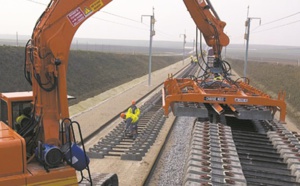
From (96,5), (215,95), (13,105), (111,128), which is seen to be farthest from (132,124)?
(96,5)

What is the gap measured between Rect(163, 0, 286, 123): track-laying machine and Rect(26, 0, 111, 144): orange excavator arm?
183 inches

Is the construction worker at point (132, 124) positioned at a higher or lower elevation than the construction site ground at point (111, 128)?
higher

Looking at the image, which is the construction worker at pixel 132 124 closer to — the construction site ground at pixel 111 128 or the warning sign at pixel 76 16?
the construction site ground at pixel 111 128

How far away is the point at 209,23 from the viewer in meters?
11.8

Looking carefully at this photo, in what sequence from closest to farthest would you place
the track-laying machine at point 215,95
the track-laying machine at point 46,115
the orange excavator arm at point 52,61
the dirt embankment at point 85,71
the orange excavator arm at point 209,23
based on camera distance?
the track-laying machine at point 46,115
the orange excavator arm at point 52,61
the track-laying machine at point 215,95
the orange excavator arm at point 209,23
the dirt embankment at point 85,71

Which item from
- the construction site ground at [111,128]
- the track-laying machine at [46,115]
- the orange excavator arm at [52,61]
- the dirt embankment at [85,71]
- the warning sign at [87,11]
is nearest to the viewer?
the track-laying machine at [46,115]

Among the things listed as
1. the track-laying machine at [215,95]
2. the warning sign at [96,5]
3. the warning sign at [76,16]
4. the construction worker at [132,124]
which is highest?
the warning sign at [96,5]

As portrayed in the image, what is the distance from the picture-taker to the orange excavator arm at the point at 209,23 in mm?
11516

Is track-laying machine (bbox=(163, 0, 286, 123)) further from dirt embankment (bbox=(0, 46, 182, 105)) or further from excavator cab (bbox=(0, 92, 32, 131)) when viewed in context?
dirt embankment (bbox=(0, 46, 182, 105))

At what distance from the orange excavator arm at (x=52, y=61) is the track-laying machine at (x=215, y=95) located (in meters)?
4.65

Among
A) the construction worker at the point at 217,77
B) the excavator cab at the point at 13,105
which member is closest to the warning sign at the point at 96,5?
the excavator cab at the point at 13,105

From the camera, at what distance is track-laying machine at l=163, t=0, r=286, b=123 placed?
32.4 feet

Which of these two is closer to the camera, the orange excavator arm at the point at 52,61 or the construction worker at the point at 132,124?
the orange excavator arm at the point at 52,61

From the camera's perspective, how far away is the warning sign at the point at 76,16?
598cm
